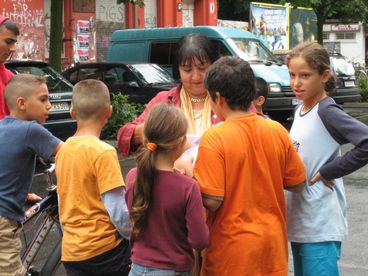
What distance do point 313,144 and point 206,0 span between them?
25.0m

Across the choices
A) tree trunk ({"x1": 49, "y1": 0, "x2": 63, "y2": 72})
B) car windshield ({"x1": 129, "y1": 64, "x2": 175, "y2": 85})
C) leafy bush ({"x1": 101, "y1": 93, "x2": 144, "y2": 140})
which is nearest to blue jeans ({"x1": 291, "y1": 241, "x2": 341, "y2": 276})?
leafy bush ({"x1": 101, "y1": 93, "x2": 144, "y2": 140})

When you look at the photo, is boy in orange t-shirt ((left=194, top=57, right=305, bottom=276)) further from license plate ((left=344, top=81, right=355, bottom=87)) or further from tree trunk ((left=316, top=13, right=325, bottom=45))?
tree trunk ((left=316, top=13, right=325, bottom=45))

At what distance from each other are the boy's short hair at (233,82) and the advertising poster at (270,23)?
23882 mm

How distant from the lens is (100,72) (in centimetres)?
1462

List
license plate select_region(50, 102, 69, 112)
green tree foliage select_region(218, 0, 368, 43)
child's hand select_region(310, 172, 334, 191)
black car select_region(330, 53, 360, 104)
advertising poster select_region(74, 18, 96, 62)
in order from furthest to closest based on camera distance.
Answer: green tree foliage select_region(218, 0, 368, 43), advertising poster select_region(74, 18, 96, 62), black car select_region(330, 53, 360, 104), license plate select_region(50, 102, 69, 112), child's hand select_region(310, 172, 334, 191)

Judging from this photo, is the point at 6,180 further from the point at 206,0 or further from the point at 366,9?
the point at 366,9

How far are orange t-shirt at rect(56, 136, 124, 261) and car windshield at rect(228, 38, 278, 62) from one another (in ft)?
39.4

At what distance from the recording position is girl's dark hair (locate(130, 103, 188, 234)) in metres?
2.69

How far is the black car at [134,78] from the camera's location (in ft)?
44.9

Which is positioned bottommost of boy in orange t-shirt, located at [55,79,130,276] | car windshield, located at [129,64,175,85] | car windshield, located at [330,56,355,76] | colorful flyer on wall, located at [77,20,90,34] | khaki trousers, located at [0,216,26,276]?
khaki trousers, located at [0,216,26,276]

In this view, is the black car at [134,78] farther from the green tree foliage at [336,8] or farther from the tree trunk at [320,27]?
the tree trunk at [320,27]

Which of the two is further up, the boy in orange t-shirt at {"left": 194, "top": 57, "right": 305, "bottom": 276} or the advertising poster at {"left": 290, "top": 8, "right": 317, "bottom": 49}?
the advertising poster at {"left": 290, "top": 8, "right": 317, "bottom": 49}

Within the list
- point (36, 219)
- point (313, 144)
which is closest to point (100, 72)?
point (36, 219)

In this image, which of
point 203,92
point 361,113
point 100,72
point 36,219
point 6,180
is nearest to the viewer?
point 203,92
